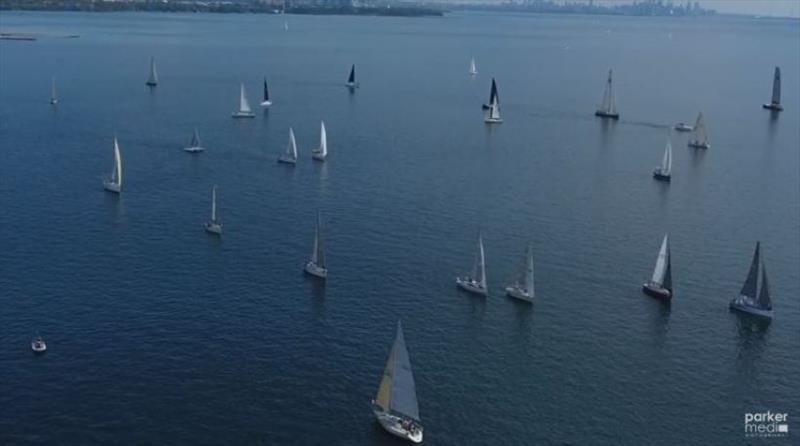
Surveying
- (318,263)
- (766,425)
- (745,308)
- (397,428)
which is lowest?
(397,428)

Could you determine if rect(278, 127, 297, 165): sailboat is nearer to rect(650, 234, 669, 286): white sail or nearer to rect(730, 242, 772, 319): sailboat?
rect(650, 234, 669, 286): white sail

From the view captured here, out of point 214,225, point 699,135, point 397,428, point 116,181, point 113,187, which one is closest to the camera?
point 397,428

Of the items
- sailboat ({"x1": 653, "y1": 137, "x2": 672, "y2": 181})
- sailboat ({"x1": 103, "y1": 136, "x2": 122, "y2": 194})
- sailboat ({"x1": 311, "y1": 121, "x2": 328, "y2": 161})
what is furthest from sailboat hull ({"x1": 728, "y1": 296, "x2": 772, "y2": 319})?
sailboat ({"x1": 103, "y1": 136, "x2": 122, "y2": 194})

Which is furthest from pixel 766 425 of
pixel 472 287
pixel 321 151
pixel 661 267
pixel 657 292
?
pixel 321 151

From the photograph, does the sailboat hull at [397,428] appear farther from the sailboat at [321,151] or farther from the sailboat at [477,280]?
the sailboat at [321,151]

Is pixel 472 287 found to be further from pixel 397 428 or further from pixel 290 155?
pixel 290 155

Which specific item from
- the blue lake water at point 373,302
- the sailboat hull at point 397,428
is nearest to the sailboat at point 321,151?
the blue lake water at point 373,302

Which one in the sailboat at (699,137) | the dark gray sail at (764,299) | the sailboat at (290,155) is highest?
the sailboat at (699,137)
